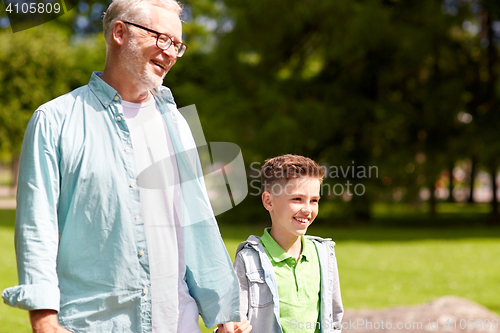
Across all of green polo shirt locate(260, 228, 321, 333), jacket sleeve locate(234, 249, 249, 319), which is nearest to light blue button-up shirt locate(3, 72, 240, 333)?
jacket sleeve locate(234, 249, 249, 319)

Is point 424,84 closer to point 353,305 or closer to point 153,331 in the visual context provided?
point 353,305

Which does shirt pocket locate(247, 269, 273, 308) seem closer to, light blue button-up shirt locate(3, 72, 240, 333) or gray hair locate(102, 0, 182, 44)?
light blue button-up shirt locate(3, 72, 240, 333)

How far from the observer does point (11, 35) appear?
24.0 meters

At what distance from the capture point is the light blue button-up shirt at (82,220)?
1.85 meters

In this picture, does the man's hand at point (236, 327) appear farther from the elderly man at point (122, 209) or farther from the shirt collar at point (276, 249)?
the shirt collar at point (276, 249)

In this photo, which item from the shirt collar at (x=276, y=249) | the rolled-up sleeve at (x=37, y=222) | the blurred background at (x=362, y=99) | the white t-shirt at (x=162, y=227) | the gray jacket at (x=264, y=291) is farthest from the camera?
the blurred background at (x=362, y=99)

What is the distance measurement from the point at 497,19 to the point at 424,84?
9.83 ft

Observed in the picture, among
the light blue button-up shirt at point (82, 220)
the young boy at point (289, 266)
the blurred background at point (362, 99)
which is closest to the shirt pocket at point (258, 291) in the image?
the young boy at point (289, 266)

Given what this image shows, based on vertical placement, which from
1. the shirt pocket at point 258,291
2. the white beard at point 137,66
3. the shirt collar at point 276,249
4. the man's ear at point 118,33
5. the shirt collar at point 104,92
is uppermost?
the man's ear at point 118,33

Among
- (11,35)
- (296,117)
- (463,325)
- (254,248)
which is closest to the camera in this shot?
(254,248)

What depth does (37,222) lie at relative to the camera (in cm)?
185

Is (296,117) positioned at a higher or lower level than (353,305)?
higher

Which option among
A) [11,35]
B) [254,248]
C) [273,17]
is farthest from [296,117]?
[254,248]

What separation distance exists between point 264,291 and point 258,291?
0.03 meters
